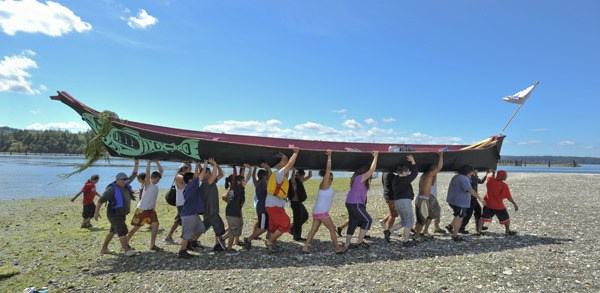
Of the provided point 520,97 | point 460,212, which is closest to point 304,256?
point 460,212

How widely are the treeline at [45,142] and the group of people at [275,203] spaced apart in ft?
457

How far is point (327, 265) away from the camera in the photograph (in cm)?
718

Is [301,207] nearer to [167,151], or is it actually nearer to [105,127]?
[167,151]

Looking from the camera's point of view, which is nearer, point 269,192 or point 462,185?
point 269,192

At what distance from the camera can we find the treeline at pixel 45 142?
129m

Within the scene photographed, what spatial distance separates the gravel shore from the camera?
6.07 m

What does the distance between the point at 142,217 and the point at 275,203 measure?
3246mm

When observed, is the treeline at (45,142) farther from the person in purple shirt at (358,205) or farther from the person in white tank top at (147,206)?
the person in purple shirt at (358,205)

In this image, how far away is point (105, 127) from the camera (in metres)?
8.61

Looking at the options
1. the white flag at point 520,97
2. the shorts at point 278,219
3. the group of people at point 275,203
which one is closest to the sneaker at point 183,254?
the group of people at point 275,203

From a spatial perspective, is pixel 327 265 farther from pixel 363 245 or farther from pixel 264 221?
pixel 264 221

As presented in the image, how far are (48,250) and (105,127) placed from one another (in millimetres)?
3702

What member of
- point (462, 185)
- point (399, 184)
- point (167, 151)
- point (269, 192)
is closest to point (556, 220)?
point (462, 185)

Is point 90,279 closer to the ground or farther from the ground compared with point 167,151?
closer to the ground
